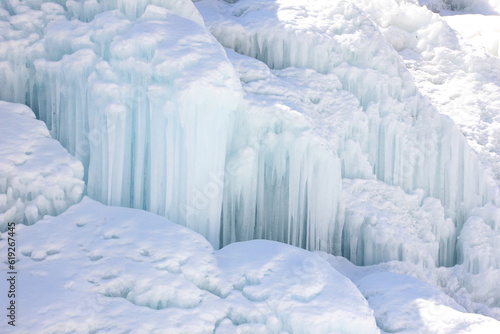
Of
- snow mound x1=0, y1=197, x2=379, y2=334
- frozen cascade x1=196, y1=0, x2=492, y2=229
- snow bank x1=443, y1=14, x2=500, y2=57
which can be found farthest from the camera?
snow bank x1=443, y1=14, x2=500, y2=57

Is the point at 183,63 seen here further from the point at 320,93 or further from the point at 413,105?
the point at 413,105

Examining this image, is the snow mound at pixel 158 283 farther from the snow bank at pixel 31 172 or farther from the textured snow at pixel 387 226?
the textured snow at pixel 387 226

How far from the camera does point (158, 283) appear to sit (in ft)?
18.3

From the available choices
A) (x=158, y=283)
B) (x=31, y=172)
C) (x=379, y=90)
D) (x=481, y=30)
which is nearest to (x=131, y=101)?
(x=31, y=172)

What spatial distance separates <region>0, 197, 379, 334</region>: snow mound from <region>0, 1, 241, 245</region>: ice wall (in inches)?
22.0

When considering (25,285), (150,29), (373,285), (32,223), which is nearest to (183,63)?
(150,29)

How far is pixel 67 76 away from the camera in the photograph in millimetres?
6891

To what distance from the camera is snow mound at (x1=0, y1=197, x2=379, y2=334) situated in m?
5.19

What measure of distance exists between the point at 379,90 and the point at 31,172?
513cm

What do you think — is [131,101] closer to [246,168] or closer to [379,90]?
[246,168]

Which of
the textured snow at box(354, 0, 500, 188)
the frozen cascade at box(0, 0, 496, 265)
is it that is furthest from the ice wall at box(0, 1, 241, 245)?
the textured snow at box(354, 0, 500, 188)

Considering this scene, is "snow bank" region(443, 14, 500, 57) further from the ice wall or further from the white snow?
the ice wall

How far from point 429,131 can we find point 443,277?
2.17m

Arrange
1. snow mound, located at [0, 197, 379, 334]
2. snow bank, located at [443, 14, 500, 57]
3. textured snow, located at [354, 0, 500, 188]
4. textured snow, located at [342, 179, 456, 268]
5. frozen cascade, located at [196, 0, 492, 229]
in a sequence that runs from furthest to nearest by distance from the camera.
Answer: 1. snow bank, located at [443, 14, 500, 57]
2. textured snow, located at [354, 0, 500, 188]
3. frozen cascade, located at [196, 0, 492, 229]
4. textured snow, located at [342, 179, 456, 268]
5. snow mound, located at [0, 197, 379, 334]
